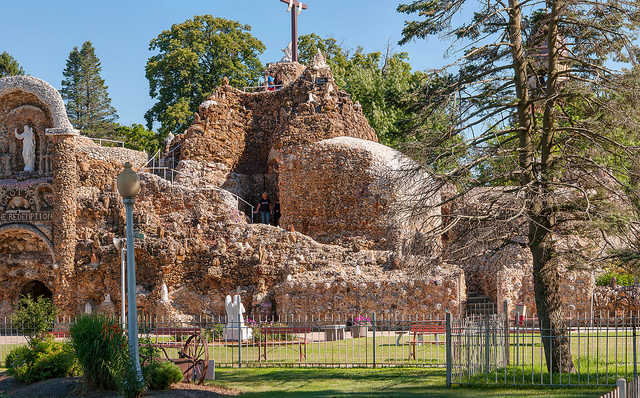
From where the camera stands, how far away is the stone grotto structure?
32.9 meters

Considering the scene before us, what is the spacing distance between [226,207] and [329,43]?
2676cm

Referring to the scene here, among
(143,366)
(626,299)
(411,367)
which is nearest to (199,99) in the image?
(626,299)

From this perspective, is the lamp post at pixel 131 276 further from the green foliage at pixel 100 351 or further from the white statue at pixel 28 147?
the white statue at pixel 28 147

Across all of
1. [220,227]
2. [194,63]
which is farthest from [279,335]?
[194,63]

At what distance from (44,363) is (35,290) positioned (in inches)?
906

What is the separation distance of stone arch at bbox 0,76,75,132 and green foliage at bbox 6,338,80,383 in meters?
21.3

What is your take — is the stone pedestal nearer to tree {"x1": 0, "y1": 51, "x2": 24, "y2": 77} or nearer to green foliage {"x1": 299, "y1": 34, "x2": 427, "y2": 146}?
green foliage {"x1": 299, "y1": 34, "x2": 427, "y2": 146}

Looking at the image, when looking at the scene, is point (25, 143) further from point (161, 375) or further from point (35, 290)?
point (161, 375)

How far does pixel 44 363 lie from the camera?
17000mm

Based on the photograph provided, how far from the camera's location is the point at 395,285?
31953mm

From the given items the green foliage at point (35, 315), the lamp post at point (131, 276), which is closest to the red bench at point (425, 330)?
the lamp post at point (131, 276)

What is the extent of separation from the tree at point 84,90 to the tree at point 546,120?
47841mm

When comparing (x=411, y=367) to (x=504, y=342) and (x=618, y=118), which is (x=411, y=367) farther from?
(x=618, y=118)

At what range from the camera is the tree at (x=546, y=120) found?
17.4 meters
